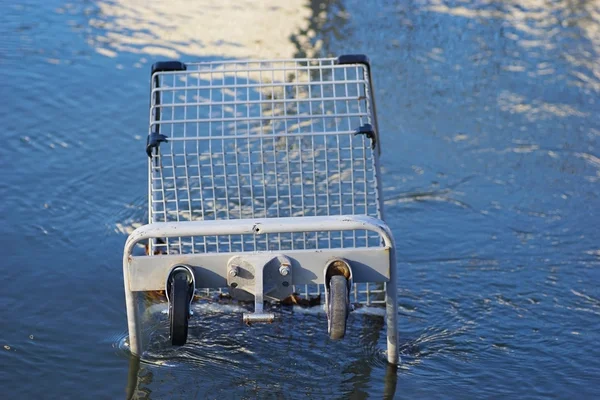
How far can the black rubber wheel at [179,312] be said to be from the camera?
123 inches

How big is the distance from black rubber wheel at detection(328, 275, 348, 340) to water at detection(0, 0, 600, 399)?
0.85 m

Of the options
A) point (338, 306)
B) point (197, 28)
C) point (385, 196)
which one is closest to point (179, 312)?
point (338, 306)

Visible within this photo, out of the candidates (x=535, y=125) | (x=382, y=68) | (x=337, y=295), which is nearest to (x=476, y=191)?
(x=535, y=125)

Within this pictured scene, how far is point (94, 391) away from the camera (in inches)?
151

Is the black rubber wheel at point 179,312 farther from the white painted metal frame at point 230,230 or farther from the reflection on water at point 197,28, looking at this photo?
the reflection on water at point 197,28

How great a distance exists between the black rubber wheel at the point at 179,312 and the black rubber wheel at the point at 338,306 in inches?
20.2

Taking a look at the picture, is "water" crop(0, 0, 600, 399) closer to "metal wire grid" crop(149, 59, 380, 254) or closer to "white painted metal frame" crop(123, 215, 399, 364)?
"metal wire grid" crop(149, 59, 380, 254)

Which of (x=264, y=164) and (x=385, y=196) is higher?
(x=264, y=164)

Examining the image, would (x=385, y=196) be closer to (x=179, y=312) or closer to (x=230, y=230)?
(x=230, y=230)

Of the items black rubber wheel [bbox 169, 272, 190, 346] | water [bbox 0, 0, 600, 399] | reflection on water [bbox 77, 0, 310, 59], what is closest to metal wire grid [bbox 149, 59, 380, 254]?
water [bbox 0, 0, 600, 399]

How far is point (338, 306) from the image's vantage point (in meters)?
3.08

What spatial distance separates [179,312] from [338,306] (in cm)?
57

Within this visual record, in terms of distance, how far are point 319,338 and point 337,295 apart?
112 centimetres

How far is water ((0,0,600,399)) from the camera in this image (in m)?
4.00
